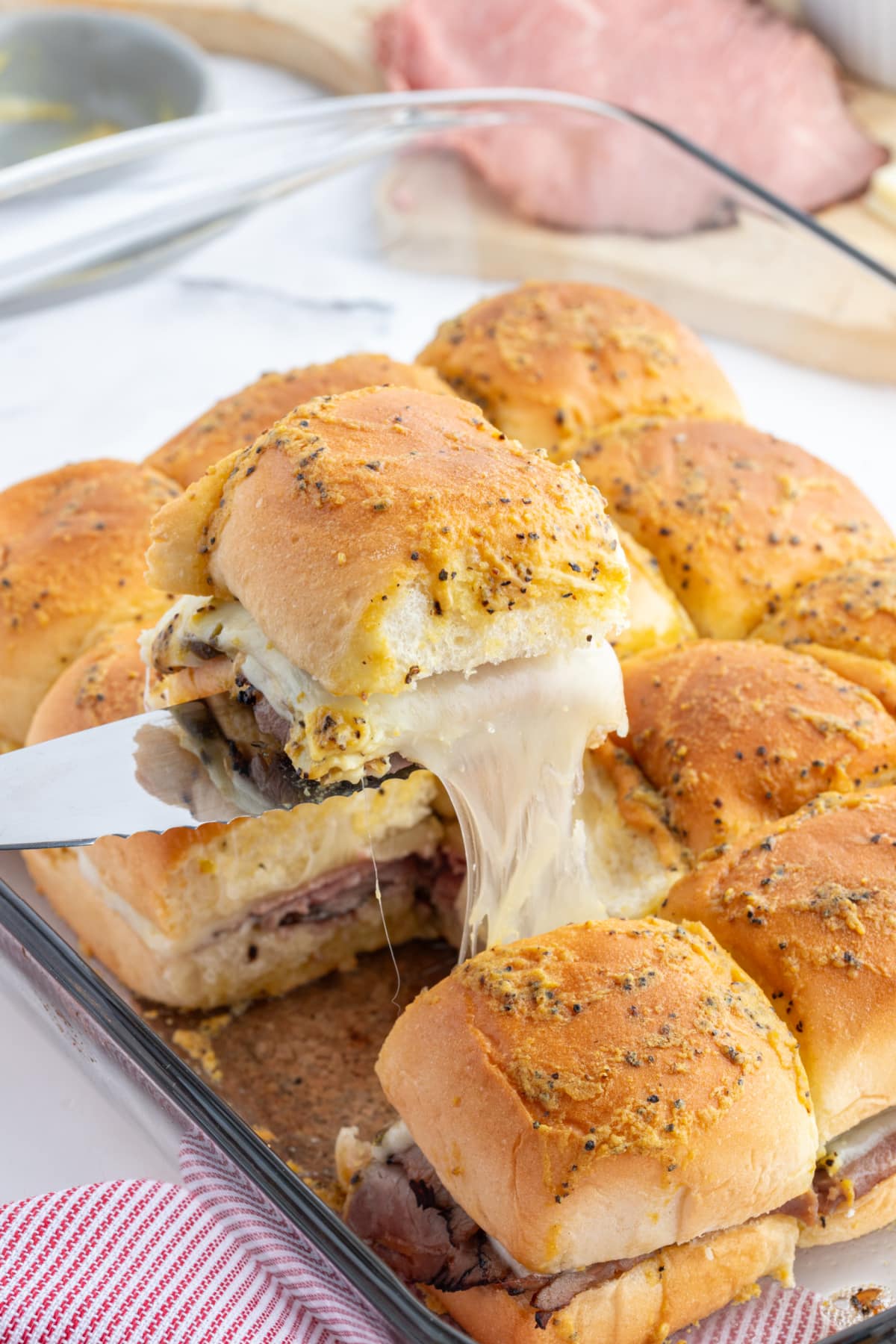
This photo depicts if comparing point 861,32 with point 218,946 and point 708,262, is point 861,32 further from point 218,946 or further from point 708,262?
point 218,946

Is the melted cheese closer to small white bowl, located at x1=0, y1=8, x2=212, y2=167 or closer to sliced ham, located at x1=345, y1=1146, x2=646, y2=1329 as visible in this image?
sliced ham, located at x1=345, y1=1146, x2=646, y2=1329

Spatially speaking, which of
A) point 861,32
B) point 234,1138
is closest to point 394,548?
point 234,1138

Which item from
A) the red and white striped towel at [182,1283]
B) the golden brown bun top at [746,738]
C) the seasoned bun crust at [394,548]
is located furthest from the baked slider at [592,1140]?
the seasoned bun crust at [394,548]

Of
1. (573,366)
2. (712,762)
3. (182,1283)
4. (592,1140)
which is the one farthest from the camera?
(573,366)

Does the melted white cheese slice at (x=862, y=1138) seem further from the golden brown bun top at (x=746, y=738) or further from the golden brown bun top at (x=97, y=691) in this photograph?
the golden brown bun top at (x=97, y=691)

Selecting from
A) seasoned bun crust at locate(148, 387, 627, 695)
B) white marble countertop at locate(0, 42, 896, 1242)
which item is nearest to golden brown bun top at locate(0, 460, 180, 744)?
seasoned bun crust at locate(148, 387, 627, 695)
